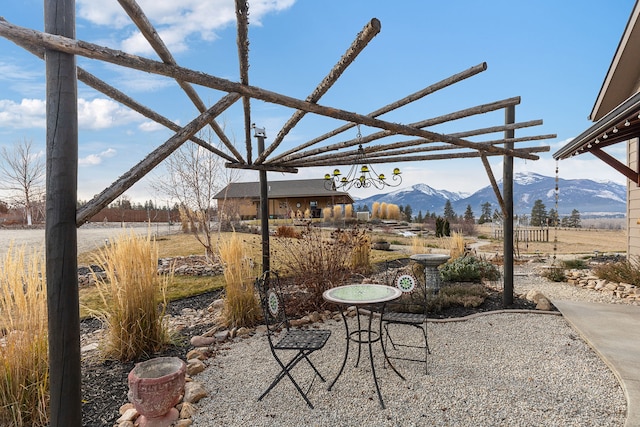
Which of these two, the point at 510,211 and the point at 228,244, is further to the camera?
the point at 510,211

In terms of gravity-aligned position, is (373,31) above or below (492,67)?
below

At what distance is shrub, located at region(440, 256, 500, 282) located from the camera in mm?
6809

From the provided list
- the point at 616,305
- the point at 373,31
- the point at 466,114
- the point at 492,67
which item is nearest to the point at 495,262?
the point at 616,305

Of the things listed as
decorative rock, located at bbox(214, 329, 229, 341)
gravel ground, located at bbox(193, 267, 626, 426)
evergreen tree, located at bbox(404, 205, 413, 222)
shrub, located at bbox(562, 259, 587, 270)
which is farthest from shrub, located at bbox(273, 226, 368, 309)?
evergreen tree, located at bbox(404, 205, 413, 222)

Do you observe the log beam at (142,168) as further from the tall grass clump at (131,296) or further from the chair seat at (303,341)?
the chair seat at (303,341)

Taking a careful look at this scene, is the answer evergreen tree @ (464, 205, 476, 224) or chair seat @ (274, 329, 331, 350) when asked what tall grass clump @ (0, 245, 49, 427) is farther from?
evergreen tree @ (464, 205, 476, 224)

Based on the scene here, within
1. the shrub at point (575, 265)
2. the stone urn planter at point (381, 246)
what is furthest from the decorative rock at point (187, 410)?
the stone urn planter at point (381, 246)

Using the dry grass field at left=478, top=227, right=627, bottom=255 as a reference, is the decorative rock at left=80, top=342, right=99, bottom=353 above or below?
below

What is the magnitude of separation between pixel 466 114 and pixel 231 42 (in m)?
2.60

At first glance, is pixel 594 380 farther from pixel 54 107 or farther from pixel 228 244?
pixel 54 107

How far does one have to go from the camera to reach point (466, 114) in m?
3.97

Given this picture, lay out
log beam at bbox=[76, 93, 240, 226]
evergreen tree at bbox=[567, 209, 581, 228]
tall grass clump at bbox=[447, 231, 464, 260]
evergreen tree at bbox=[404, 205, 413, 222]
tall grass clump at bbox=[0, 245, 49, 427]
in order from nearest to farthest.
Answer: log beam at bbox=[76, 93, 240, 226], tall grass clump at bbox=[0, 245, 49, 427], tall grass clump at bbox=[447, 231, 464, 260], evergreen tree at bbox=[404, 205, 413, 222], evergreen tree at bbox=[567, 209, 581, 228]

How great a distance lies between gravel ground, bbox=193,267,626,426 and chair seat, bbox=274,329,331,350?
0.39m

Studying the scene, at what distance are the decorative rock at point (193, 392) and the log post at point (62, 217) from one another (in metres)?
0.77
